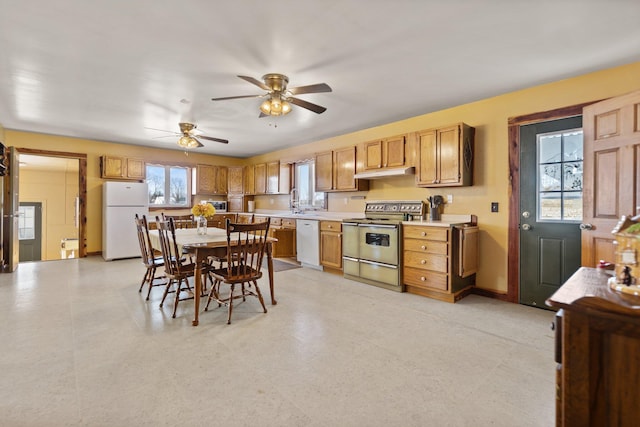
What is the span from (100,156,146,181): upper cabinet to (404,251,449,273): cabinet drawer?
5.71 metres

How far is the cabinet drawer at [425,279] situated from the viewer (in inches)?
136

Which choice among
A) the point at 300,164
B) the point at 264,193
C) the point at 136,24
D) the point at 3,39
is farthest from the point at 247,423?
the point at 264,193

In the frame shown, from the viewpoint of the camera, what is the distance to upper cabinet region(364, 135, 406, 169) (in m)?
4.35

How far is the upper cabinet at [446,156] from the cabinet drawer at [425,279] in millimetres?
1139

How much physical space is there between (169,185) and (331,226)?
4340mm

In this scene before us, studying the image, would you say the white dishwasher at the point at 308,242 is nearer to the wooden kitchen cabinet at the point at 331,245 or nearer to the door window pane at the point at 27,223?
the wooden kitchen cabinet at the point at 331,245

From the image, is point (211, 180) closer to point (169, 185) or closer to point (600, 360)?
point (169, 185)

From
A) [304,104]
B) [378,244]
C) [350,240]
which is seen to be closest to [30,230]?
[350,240]

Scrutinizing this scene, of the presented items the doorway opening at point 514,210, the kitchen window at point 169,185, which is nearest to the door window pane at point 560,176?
the doorway opening at point 514,210

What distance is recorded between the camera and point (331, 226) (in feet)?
16.0

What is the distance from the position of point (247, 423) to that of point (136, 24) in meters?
2.69

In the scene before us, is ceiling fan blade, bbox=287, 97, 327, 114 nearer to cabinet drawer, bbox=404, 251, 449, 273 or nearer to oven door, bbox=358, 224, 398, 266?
oven door, bbox=358, 224, 398, 266

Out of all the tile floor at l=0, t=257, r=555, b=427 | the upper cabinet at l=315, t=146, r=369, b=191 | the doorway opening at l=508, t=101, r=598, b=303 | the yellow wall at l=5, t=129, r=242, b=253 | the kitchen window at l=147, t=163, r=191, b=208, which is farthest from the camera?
the kitchen window at l=147, t=163, r=191, b=208

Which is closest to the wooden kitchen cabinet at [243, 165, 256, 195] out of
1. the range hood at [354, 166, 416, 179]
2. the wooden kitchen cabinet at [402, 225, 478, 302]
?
the range hood at [354, 166, 416, 179]
